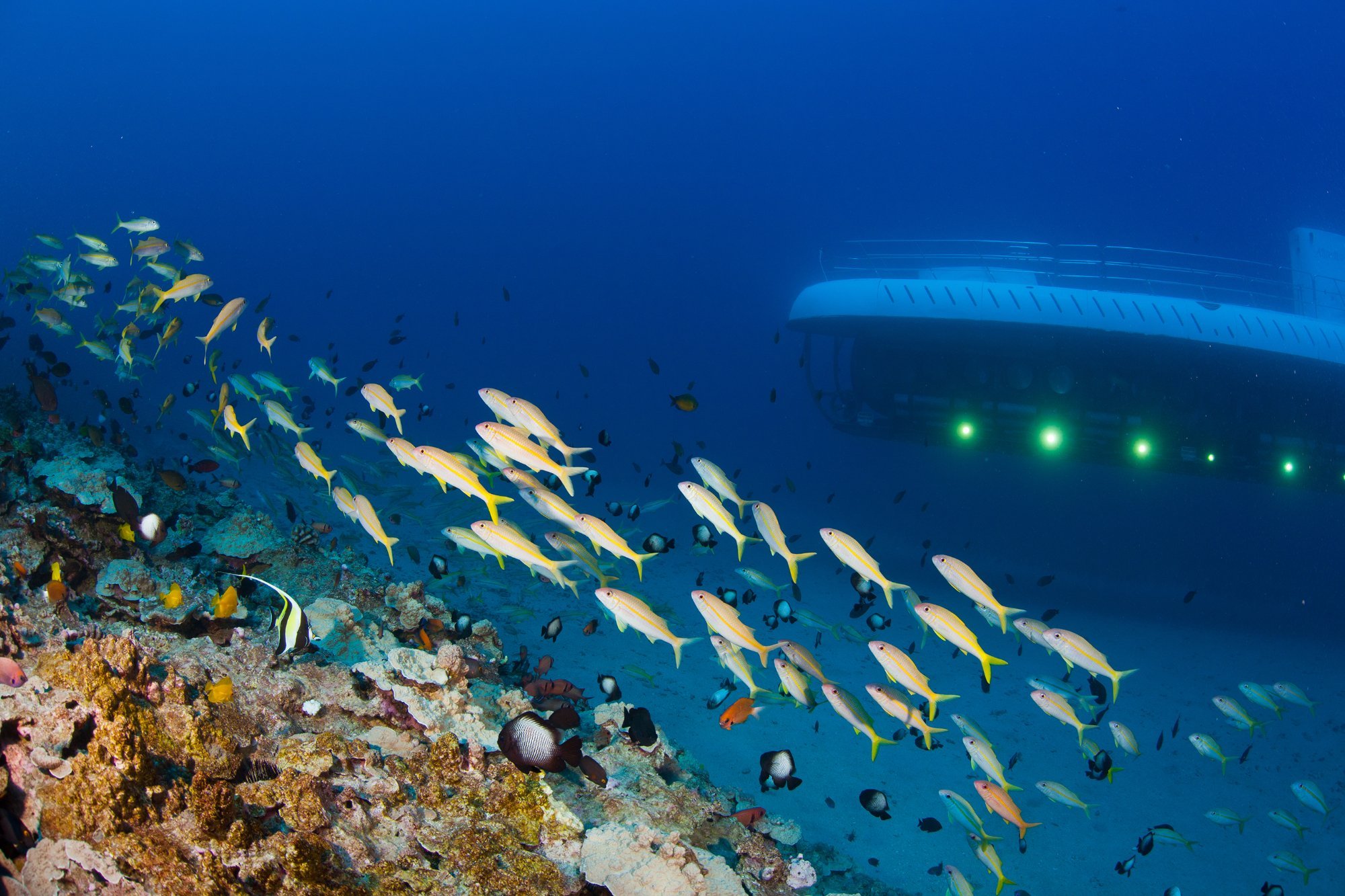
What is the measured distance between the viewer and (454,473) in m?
4.27

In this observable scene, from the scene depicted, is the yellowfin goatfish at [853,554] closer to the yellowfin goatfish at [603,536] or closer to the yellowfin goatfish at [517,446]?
the yellowfin goatfish at [603,536]

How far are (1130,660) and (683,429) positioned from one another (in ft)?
323

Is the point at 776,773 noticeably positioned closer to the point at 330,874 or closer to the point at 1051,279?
the point at 330,874

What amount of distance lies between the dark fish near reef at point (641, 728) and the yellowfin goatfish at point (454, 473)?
1749 mm

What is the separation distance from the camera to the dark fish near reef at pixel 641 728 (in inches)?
180

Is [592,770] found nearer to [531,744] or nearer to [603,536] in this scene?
[531,744]

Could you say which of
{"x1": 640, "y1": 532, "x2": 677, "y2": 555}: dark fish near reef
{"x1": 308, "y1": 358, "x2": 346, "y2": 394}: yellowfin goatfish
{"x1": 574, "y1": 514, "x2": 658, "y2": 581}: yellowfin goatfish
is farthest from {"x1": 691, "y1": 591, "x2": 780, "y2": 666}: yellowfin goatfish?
{"x1": 308, "y1": 358, "x2": 346, "y2": 394}: yellowfin goatfish

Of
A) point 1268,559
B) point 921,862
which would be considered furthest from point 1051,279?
point 1268,559

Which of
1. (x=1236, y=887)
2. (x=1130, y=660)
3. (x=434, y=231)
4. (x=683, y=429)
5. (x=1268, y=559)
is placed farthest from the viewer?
(x=434, y=231)

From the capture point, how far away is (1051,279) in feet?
59.8

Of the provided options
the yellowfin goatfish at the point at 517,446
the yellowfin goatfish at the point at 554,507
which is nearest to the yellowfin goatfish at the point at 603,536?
the yellowfin goatfish at the point at 554,507

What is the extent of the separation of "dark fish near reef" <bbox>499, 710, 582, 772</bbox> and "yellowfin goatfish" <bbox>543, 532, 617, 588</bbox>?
93.5 inches

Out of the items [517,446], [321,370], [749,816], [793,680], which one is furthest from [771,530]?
[321,370]

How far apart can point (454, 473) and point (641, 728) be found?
7.50ft
